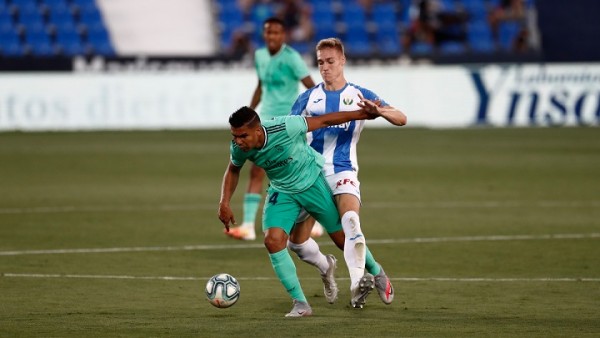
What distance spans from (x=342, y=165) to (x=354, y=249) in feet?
2.54

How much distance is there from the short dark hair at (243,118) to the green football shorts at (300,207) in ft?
2.36

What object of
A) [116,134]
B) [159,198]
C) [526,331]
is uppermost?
[526,331]

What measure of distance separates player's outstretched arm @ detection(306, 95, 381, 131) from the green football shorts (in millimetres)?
510

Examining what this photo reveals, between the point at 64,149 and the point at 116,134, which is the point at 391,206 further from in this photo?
the point at 116,134

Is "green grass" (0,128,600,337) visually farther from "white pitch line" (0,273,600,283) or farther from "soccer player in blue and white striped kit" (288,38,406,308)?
"soccer player in blue and white striped kit" (288,38,406,308)

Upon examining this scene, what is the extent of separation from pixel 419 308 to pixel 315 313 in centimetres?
78

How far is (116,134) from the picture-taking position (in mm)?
29234

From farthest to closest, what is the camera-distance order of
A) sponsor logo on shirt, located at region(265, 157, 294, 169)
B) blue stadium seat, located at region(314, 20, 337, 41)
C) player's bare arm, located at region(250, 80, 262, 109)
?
blue stadium seat, located at region(314, 20, 337, 41) → player's bare arm, located at region(250, 80, 262, 109) → sponsor logo on shirt, located at region(265, 157, 294, 169)

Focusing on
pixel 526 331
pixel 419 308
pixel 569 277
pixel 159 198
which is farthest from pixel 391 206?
pixel 526 331

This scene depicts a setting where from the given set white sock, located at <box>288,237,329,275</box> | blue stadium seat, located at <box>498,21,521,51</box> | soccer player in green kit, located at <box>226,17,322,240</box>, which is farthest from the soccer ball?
blue stadium seat, located at <box>498,21,521,51</box>

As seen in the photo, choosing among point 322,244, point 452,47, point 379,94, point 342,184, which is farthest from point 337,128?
point 452,47

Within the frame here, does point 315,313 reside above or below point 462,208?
above

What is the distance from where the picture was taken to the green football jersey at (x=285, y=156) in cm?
878

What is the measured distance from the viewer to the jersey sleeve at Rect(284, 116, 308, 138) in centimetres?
882
